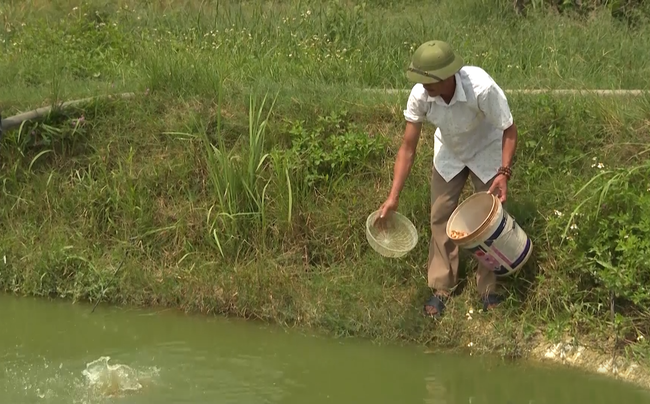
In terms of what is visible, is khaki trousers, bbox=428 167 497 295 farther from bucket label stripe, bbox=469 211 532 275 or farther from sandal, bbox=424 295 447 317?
bucket label stripe, bbox=469 211 532 275

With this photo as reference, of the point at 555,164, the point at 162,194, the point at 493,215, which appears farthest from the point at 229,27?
the point at 493,215

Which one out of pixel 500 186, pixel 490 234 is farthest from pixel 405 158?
pixel 490 234

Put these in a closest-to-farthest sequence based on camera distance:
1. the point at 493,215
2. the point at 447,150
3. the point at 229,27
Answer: the point at 493,215 → the point at 447,150 → the point at 229,27

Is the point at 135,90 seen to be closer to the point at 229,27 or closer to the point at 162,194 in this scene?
the point at 162,194

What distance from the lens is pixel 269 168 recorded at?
7.04 metres

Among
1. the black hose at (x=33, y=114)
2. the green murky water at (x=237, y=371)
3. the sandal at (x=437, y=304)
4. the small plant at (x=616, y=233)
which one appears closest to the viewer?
the green murky water at (x=237, y=371)

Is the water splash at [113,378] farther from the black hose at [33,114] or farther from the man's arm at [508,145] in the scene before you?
the black hose at [33,114]

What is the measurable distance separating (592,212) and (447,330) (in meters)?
1.13

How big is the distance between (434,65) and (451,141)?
0.58 meters

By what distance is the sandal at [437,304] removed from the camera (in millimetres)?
5973

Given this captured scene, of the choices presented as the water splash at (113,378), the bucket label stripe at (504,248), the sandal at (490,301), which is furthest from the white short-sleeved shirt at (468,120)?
the water splash at (113,378)

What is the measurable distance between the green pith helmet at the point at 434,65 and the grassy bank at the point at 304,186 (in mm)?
1213

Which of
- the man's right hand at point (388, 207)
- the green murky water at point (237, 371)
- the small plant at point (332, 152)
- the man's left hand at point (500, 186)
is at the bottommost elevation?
the green murky water at point (237, 371)

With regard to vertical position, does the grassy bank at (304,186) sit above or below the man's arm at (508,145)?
below
